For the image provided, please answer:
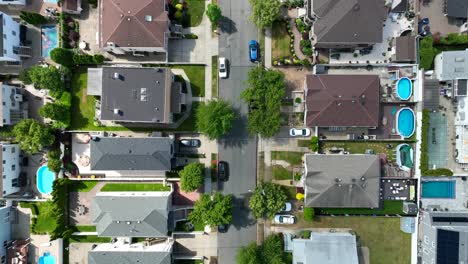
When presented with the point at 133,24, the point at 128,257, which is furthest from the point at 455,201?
the point at 133,24

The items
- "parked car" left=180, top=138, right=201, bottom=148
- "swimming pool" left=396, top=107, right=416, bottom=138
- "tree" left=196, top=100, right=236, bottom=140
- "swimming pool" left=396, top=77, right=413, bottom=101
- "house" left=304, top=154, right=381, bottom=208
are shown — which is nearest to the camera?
"house" left=304, top=154, right=381, bottom=208

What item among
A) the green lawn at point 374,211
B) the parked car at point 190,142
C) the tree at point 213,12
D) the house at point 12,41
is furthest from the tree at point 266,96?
the house at point 12,41

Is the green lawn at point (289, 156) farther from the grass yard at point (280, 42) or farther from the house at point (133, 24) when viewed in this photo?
the house at point (133, 24)

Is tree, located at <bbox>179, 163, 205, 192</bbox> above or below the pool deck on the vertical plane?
above

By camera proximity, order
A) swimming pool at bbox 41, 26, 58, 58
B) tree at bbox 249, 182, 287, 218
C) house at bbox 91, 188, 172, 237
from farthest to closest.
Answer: swimming pool at bbox 41, 26, 58, 58
tree at bbox 249, 182, 287, 218
house at bbox 91, 188, 172, 237

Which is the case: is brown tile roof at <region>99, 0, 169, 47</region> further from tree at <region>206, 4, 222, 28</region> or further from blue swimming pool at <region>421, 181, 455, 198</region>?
blue swimming pool at <region>421, 181, 455, 198</region>

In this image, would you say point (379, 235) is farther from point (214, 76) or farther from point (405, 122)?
point (214, 76)

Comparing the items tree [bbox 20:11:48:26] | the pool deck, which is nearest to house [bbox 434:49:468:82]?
the pool deck
